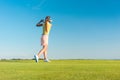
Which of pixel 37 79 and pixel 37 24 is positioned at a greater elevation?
pixel 37 24

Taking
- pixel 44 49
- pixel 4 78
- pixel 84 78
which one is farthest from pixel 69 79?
pixel 44 49

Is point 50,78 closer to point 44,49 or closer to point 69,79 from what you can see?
point 69,79

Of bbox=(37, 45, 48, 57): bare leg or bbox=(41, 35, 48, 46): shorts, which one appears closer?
bbox=(37, 45, 48, 57): bare leg

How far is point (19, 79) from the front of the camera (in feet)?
35.9

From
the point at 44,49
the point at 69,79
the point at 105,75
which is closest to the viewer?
the point at 69,79

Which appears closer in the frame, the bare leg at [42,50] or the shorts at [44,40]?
the bare leg at [42,50]

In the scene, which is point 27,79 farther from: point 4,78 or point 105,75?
point 105,75

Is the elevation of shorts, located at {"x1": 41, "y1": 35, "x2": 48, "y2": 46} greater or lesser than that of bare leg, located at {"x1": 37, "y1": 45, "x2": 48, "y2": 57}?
greater

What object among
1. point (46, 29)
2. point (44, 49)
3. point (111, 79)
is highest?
point (46, 29)

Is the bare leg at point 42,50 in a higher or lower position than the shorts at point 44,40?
lower

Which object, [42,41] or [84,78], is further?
[42,41]

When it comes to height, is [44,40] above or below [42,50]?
above

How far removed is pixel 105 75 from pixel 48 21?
32.9 ft

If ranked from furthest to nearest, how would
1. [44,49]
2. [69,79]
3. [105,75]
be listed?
1. [44,49]
2. [105,75]
3. [69,79]
